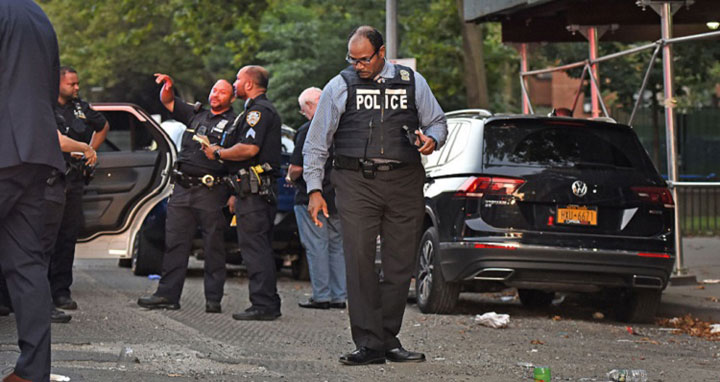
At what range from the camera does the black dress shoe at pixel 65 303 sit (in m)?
9.91

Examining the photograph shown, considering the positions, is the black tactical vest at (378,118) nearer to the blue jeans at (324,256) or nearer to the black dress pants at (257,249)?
the black dress pants at (257,249)

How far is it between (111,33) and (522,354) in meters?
32.6

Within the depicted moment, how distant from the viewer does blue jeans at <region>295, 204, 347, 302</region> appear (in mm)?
11109

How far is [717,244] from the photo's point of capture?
62.7ft

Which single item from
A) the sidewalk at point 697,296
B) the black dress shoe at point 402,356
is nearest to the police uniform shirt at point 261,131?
the black dress shoe at point 402,356

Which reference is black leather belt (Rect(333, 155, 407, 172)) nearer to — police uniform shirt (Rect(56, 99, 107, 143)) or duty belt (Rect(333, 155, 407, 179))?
duty belt (Rect(333, 155, 407, 179))

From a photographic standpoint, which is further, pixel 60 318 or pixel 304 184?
pixel 304 184

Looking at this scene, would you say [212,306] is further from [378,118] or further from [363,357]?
[378,118]

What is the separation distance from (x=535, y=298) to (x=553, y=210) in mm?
2633

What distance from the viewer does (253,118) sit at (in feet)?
32.6

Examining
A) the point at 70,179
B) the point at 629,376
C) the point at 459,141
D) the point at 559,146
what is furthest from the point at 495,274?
the point at 70,179

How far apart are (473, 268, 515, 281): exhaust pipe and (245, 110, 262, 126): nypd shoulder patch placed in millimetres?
1999

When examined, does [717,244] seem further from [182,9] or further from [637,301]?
[182,9]

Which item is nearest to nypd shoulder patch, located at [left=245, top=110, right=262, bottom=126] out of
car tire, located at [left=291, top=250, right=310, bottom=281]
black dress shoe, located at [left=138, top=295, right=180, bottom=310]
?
black dress shoe, located at [left=138, top=295, right=180, bottom=310]
